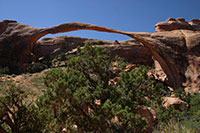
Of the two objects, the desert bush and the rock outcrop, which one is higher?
the rock outcrop

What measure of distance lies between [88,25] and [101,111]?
15339 mm

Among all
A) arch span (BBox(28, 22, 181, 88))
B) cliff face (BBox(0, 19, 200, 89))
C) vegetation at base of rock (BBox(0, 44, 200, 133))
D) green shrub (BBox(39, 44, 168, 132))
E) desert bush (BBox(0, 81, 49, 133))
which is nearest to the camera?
desert bush (BBox(0, 81, 49, 133))

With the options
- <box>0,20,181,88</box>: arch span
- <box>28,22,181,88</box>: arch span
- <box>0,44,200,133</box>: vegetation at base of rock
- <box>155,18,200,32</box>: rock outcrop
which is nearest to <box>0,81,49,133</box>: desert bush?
<box>0,44,200,133</box>: vegetation at base of rock

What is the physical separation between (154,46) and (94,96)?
13686mm

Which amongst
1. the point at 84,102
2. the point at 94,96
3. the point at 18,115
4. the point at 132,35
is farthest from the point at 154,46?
the point at 18,115

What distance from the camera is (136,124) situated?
643 cm

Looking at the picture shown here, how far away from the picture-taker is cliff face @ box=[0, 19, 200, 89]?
1794cm

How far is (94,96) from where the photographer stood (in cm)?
648

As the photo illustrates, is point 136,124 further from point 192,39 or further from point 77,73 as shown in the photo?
point 192,39

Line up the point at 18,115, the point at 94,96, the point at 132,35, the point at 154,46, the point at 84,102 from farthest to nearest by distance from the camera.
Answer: the point at 132,35 < the point at 154,46 < the point at 94,96 < the point at 84,102 < the point at 18,115

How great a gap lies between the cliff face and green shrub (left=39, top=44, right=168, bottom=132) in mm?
11574

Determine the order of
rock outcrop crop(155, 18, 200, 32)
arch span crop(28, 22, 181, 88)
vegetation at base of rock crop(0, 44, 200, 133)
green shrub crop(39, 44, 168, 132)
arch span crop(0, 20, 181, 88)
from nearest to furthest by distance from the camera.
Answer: vegetation at base of rock crop(0, 44, 200, 133) < green shrub crop(39, 44, 168, 132) < arch span crop(28, 22, 181, 88) < arch span crop(0, 20, 181, 88) < rock outcrop crop(155, 18, 200, 32)

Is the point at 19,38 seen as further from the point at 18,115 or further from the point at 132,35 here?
the point at 18,115

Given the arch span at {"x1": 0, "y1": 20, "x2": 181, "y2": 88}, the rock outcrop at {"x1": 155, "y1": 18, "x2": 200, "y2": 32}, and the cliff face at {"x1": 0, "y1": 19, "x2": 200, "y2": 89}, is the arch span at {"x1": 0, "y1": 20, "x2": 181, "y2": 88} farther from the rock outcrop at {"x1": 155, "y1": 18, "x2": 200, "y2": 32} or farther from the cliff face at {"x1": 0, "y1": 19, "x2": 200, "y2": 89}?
the rock outcrop at {"x1": 155, "y1": 18, "x2": 200, "y2": 32}
